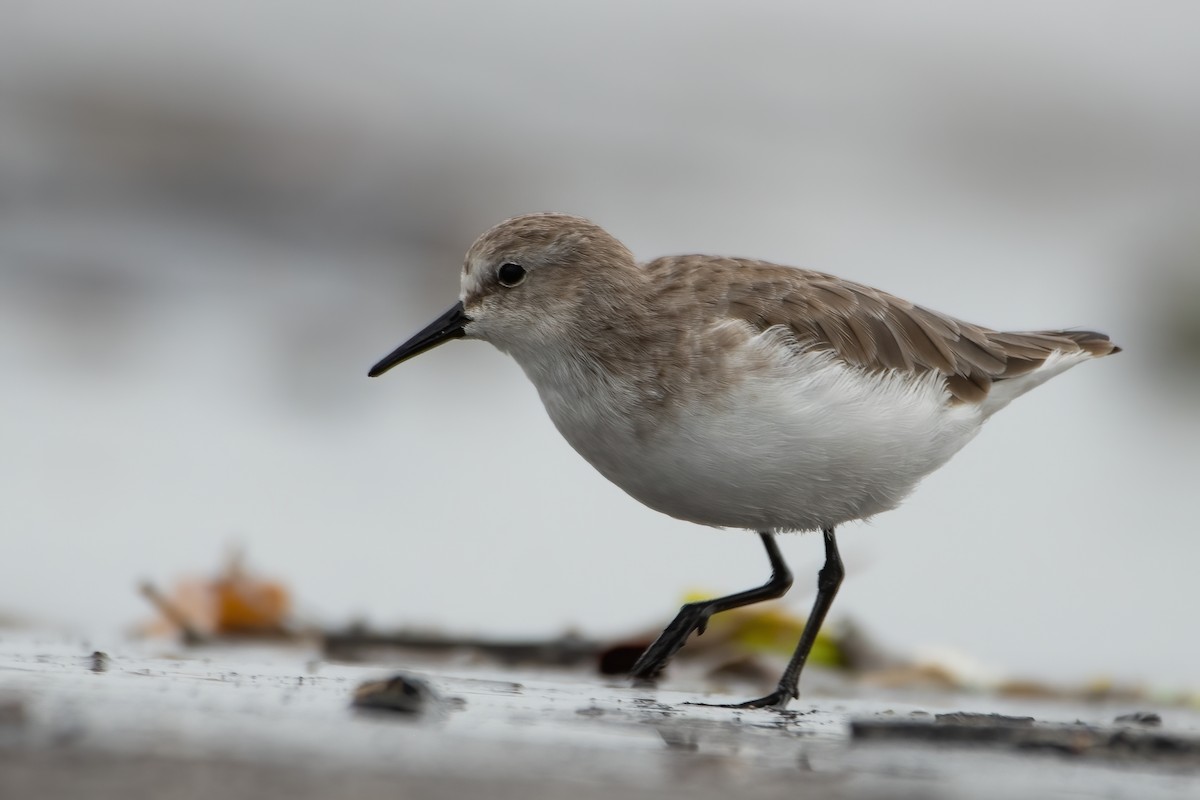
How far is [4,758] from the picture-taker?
2.25 meters

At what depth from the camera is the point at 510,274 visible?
490 centimetres

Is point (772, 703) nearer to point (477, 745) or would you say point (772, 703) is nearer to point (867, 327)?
point (867, 327)

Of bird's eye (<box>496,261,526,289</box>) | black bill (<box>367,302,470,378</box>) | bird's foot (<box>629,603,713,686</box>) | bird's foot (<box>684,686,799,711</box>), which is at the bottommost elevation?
bird's foot (<box>684,686,799,711</box>)

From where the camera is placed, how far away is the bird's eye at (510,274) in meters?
4.90

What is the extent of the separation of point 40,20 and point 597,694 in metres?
16.6

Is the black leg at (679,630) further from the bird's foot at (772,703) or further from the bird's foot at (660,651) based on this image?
the bird's foot at (772,703)

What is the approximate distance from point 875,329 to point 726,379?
878mm

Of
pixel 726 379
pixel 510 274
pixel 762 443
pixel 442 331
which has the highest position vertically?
pixel 510 274

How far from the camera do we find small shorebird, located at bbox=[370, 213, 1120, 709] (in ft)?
14.4

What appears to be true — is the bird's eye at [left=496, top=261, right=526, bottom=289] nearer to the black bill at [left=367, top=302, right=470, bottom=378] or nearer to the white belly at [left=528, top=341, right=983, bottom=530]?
the black bill at [left=367, top=302, right=470, bottom=378]

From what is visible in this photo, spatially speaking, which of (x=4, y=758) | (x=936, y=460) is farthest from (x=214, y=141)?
(x=4, y=758)

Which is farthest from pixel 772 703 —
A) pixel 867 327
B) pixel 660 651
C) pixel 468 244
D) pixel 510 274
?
pixel 468 244

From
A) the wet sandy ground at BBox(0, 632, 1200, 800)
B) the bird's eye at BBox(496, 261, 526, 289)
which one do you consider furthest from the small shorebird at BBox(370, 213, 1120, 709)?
the wet sandy ground at BBox(0, 632, 1200, 800)

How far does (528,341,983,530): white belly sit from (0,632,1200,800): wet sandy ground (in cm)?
72
